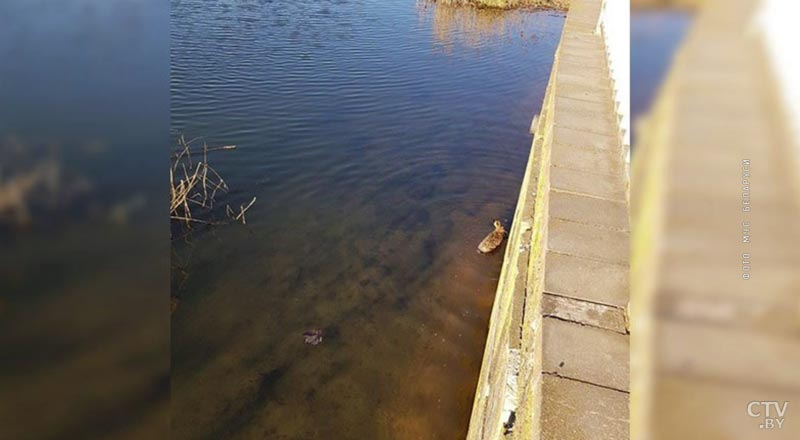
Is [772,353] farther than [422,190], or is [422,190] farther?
[422,190]

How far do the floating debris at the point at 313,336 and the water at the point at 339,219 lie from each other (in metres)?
0.07

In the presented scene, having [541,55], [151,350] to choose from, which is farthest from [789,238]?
[541,55]

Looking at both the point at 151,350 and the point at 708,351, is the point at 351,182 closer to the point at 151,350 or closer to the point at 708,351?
the point at 151,350

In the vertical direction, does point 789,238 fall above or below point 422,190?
above

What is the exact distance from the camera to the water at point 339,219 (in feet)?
18.1

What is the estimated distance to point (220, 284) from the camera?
22.1 ft

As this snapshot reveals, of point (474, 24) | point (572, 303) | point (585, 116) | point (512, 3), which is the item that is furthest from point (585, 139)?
point (512, 3)

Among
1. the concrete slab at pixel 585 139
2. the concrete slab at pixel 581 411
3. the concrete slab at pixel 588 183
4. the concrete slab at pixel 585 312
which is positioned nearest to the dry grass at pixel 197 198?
the concrete slab at pixel 585 139

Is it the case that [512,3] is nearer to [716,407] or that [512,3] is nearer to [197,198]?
[197,198]

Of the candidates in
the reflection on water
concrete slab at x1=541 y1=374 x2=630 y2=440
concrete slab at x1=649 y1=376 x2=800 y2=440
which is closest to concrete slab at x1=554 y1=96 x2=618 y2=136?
concrete slab at x1=541 y1=374 x2=630 y2=440

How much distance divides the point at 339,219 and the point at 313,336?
2282mm

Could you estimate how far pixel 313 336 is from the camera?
20.0ft

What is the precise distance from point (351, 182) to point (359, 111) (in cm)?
241

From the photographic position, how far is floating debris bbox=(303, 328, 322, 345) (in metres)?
6.02
